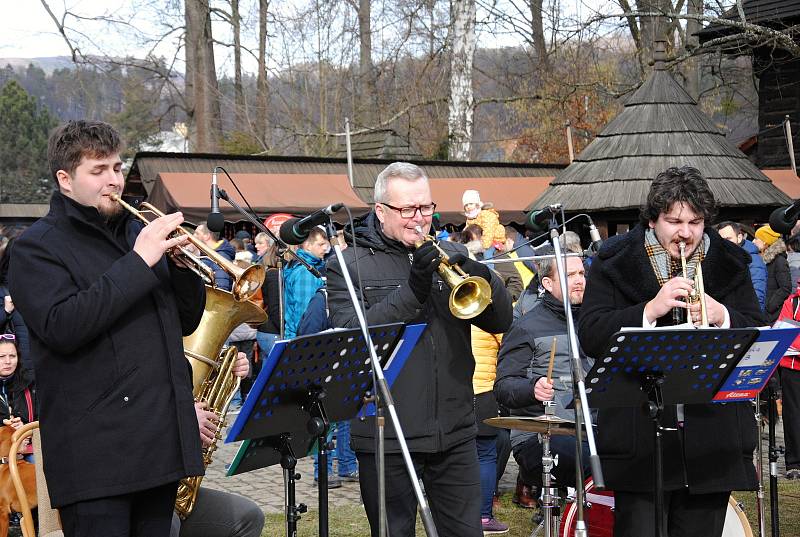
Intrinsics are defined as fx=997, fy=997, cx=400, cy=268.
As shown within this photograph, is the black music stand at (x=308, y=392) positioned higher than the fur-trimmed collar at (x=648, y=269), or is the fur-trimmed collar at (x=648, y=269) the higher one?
the fur-trimmed collar at (x=648, y=269)

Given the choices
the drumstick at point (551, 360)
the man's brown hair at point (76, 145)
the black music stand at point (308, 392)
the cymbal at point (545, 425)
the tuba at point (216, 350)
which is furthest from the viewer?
the drumstick at point (551, 360)

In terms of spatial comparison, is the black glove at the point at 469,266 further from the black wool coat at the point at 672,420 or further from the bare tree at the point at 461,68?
the bare tree at the point at 461,68

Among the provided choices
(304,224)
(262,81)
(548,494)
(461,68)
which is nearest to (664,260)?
(304,224)

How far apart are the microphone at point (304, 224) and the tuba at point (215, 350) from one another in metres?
0.64

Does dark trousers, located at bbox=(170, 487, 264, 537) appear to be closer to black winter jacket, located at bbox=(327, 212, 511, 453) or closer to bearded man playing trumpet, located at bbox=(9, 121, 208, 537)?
black winter jacket, located at bbox=(327, 212, 511, 453)

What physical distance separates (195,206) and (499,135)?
17.8 meters

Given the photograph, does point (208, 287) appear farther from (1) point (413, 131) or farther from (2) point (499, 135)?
(2) point (499, 135)

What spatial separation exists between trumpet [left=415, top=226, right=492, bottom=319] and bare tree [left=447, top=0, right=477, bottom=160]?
1557 centimetres

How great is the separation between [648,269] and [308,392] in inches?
60.8

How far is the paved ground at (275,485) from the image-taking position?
8055mm

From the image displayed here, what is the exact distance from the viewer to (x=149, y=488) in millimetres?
3488

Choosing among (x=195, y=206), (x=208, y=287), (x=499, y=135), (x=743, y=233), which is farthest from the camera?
(x=499, y=135)

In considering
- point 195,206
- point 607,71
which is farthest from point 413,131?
point 195,206

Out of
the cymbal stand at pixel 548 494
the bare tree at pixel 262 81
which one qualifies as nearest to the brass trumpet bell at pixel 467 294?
the cymbal stand at pixel 548 494
